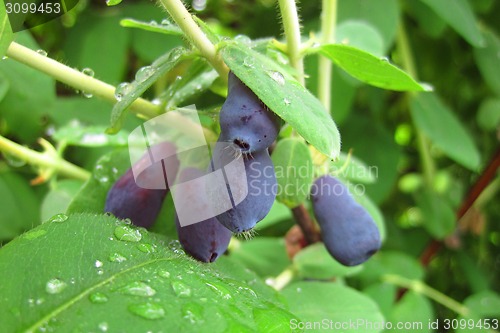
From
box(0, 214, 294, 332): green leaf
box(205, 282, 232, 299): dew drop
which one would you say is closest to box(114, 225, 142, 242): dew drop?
box(0, 214, 294, 332): green leaf

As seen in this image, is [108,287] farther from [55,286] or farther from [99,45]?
[99,45]

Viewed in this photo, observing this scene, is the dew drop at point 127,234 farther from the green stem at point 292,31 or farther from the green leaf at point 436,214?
the green leaf at point 436,214

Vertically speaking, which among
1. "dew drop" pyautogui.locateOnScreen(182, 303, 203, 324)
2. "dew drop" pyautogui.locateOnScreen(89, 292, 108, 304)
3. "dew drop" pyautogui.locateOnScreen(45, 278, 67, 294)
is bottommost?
"dew drop" pyautogui.locateOnScreen(182, 303, 203, 324)

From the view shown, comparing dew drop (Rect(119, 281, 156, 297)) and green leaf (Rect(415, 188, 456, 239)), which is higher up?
dew drop (Rect(119, 281, 156, 297))

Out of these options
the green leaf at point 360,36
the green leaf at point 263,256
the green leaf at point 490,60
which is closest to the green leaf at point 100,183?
the green leaf at point 263,256

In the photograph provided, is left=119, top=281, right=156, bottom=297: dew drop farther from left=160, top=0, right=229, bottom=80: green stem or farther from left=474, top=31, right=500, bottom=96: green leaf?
left=474, top=31, right=500, bottom=96: green leaf

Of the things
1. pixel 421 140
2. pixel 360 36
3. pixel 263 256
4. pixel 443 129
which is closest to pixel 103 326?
pixel 263 256
